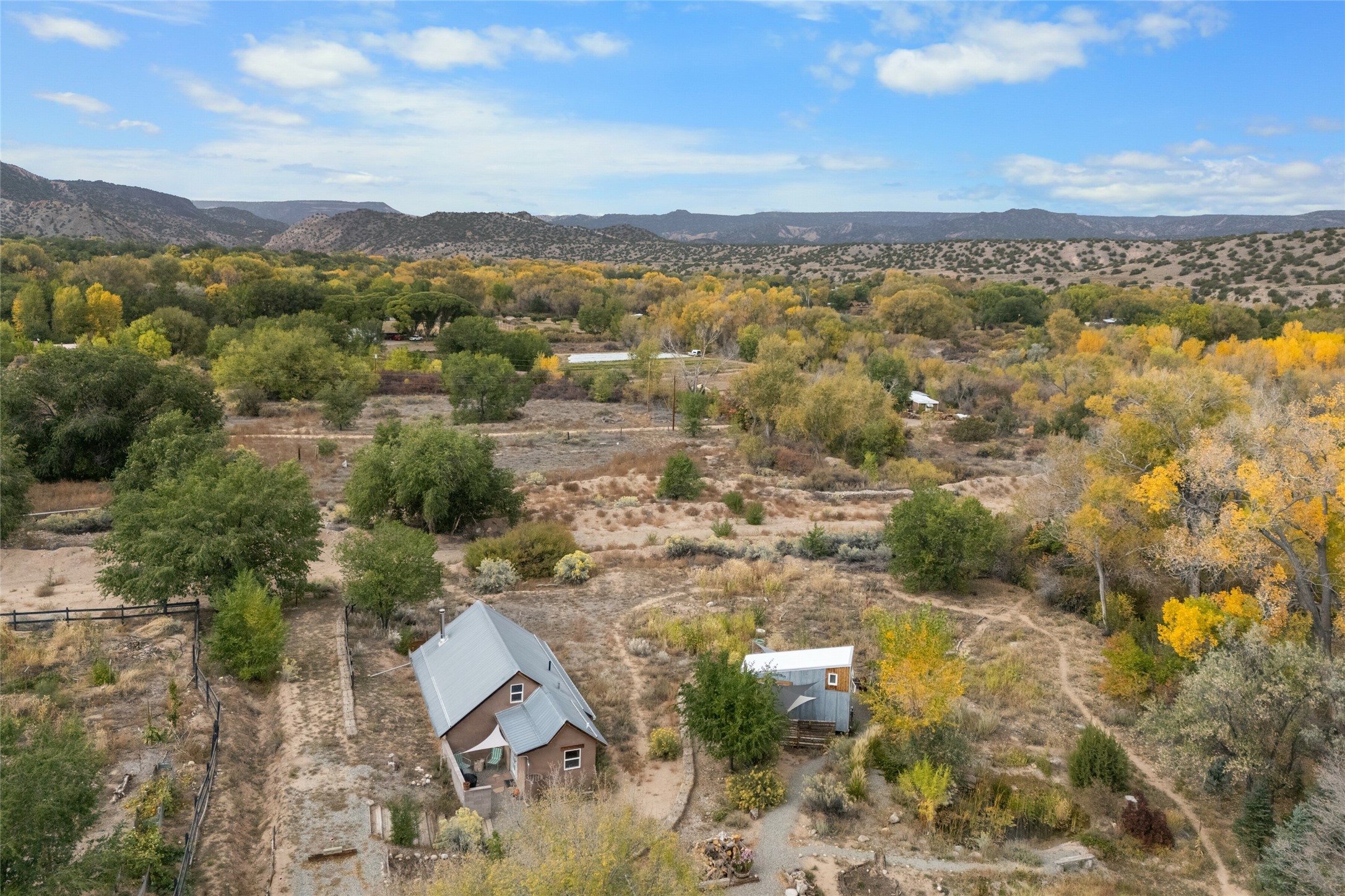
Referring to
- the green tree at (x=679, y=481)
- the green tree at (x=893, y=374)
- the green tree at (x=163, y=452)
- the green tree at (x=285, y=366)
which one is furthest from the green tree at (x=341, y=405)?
the green tree at (x=893, y=374)

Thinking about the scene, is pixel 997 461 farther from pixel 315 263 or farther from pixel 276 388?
pixel 315 263

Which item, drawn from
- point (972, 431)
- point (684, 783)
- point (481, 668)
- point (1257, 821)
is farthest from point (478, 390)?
point (1257, 821)

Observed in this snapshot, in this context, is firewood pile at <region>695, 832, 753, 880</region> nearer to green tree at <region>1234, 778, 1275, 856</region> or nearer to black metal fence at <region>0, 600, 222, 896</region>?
black metal fence at <region>0, 600, 222, 896</region>

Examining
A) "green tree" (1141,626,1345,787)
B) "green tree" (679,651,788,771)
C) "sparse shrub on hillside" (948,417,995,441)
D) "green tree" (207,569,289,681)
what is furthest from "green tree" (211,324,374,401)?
"green tree" (1141,626,1345,787)

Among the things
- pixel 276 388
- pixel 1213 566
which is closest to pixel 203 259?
pixel 276 388

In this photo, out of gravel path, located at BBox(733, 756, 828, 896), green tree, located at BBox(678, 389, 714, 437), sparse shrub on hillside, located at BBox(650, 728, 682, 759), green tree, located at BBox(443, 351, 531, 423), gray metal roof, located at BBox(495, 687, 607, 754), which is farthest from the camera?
green tree, located at BBox(443, 351, 531, 423)

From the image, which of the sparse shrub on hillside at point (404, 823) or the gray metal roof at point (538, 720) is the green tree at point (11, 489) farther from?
the gray metal roof at point (538, 720)
